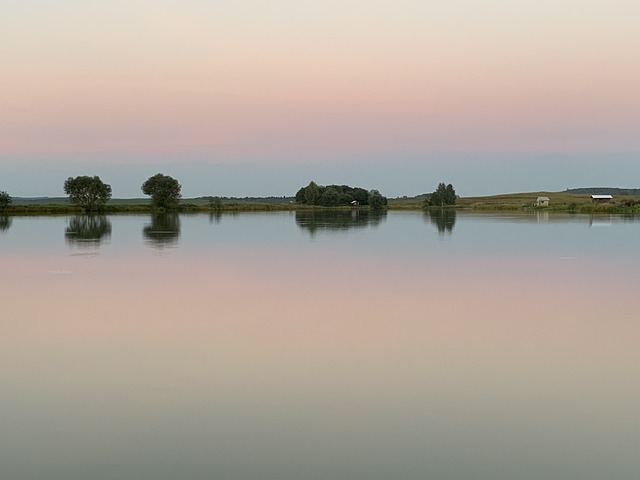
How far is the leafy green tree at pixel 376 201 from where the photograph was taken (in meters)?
109

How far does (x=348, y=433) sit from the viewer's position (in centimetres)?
554

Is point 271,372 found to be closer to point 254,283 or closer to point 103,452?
point 103,452

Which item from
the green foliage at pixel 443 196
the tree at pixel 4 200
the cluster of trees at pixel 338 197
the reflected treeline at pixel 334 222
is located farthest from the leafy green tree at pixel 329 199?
the tree at pixel 4 200

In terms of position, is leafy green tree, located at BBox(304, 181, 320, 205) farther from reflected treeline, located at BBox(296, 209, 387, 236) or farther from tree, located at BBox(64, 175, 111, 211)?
reflected treeline, located at BBox(296, 209, 387, 236)

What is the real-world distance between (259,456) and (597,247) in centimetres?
2211

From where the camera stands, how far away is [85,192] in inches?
3142

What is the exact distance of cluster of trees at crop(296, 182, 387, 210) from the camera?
109 m

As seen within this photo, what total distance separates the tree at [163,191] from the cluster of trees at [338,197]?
2876 centimetres

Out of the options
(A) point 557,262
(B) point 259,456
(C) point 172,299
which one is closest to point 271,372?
(B) point 259,456

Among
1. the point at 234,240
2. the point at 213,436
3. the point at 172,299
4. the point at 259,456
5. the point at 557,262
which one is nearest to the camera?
the point at 259,456

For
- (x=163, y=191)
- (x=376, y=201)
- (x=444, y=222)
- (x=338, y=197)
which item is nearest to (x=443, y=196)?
(x=376, y=201)

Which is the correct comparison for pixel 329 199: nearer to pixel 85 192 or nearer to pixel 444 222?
pixel 85 192

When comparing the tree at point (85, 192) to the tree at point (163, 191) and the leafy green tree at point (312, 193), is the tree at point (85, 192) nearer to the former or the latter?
the tree at point (163, 191)

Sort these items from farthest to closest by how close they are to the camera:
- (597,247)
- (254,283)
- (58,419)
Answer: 1. (597,247)
2. (254,283)
3. (58,419)
